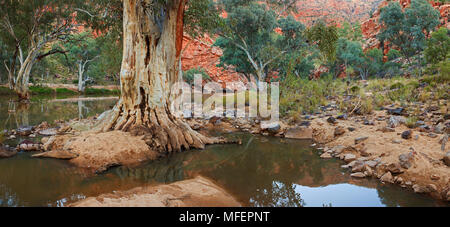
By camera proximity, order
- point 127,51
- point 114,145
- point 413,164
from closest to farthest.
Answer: point 413,164 < point 114,145 < point 127,51

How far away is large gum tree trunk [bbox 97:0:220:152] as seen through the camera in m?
5.74

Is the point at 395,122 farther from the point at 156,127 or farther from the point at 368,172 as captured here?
the point at 156,127

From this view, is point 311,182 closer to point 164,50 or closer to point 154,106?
point 154,106

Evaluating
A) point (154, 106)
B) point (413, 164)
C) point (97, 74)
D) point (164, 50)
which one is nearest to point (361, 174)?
point (413, 164)

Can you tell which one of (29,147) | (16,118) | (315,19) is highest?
(315,19)

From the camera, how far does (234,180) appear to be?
4.00 meters

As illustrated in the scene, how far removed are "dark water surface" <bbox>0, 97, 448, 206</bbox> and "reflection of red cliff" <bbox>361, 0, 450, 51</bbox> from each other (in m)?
41.9

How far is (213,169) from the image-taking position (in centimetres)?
455

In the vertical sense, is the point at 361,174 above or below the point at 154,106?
below

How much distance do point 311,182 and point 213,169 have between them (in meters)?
1.68

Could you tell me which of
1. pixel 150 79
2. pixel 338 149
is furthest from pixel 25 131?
pixel 338 149

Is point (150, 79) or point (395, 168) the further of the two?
point (150, 79)

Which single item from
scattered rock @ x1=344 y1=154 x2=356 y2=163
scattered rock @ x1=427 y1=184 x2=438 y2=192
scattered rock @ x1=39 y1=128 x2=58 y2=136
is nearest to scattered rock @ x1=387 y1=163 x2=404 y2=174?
scattered rock @ x1=427 y1=184 x2=438 y2=192

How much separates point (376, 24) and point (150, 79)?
178ft
